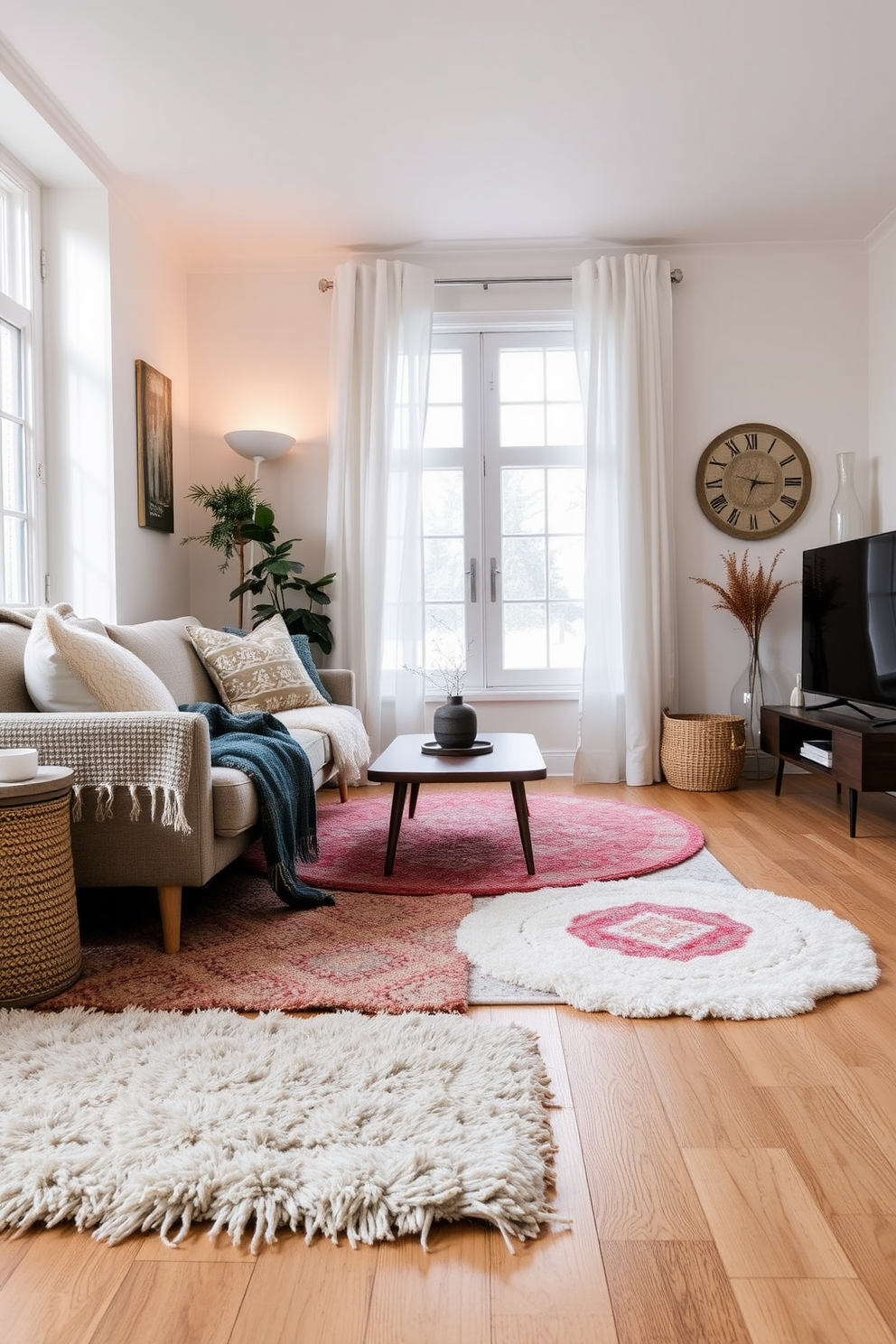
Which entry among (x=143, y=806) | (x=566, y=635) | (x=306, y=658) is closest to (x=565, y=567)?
(x=566, y=635)

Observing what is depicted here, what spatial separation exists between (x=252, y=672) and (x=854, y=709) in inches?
103

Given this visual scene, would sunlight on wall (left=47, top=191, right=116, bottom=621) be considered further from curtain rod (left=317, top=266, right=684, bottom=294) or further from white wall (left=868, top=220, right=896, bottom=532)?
white wall (left=868, top=220, right=896, bottom=532)

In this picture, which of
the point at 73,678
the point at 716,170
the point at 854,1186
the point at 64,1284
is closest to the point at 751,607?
the point at 716,170

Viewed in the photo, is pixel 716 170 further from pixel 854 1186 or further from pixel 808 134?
pixel 854 1186

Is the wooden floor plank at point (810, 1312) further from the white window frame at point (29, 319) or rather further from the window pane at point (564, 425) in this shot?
the window pane at point (564, 425)

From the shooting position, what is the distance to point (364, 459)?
4.95 meters

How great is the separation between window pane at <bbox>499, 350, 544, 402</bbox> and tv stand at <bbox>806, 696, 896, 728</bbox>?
2177 mm

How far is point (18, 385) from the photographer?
391 centimetres

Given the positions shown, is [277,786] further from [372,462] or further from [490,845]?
[372,462]

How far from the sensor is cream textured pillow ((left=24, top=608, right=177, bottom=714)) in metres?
2.48

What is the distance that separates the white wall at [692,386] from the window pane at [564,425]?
525mm

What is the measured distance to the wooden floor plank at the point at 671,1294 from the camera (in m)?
1.07

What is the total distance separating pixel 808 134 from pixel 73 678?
11.6 feet

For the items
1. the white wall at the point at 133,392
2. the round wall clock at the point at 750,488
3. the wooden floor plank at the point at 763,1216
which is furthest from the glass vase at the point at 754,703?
the wooden floor plank at the point at 763,1216
